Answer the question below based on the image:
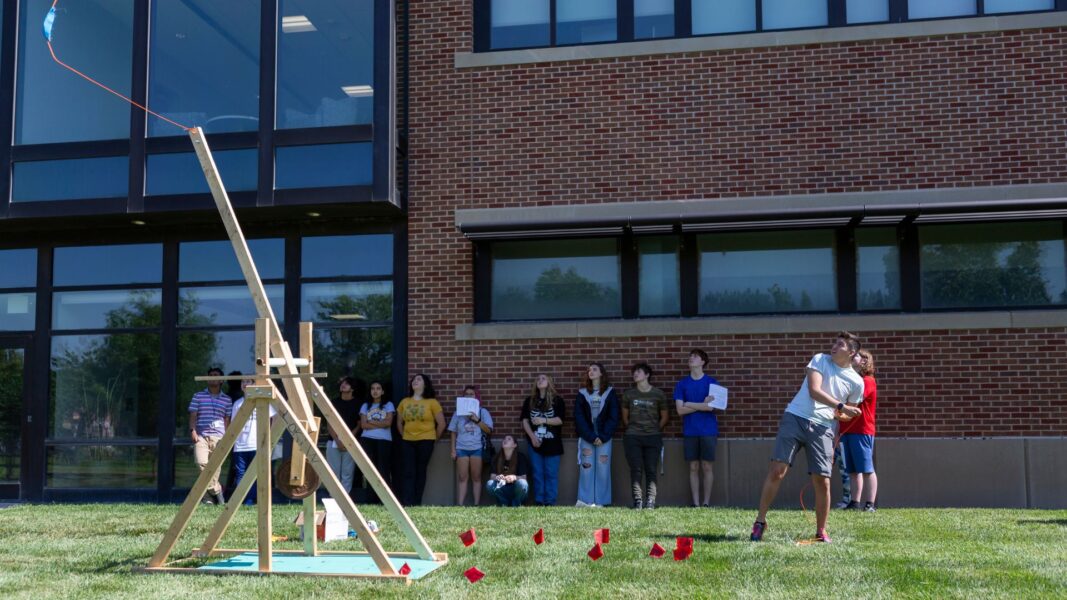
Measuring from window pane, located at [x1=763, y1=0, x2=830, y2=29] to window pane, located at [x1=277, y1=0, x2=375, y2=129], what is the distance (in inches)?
206

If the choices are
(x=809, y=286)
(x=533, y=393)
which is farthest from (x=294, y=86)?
(x=809, y=286)

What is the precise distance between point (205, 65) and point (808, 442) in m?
9.92

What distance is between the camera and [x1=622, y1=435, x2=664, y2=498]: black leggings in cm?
1356

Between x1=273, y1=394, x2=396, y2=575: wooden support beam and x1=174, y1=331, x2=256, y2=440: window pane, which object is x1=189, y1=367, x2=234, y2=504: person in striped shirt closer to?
x1=174, y1=331, x2=256, y2=440: window pane

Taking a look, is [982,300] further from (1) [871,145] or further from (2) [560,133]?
(2) [560,133]

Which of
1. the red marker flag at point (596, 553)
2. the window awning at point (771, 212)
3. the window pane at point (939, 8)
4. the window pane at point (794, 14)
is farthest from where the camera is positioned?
the window pane at point (794, 14)

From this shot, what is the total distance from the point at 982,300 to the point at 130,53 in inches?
462

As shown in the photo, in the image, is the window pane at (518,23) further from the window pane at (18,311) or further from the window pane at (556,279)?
the window pane at (18,311)

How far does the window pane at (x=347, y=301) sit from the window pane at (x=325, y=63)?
2239mm

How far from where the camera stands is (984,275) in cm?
1390

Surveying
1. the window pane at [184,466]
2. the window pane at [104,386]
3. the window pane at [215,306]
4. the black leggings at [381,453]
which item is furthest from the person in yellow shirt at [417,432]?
the window pane at [104,386]

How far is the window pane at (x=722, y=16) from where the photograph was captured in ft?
47.9

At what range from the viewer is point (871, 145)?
1410 cm

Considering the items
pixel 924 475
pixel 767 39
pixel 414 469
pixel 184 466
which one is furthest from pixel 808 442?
pixel 184 466
